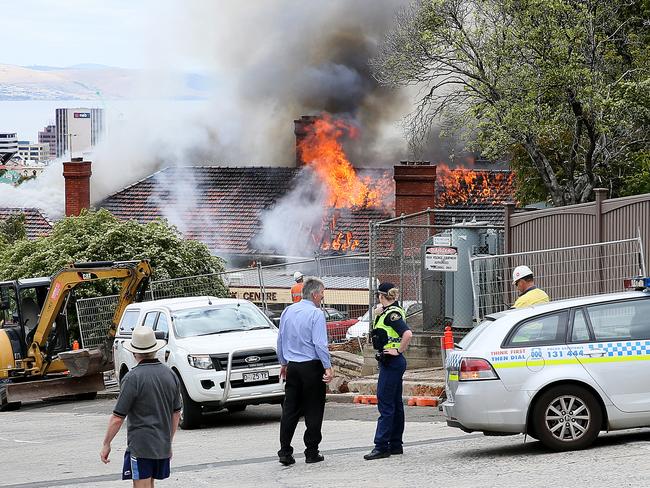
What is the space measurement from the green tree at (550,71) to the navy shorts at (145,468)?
571 inches

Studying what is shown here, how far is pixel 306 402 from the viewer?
1203cm

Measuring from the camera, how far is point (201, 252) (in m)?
30.7

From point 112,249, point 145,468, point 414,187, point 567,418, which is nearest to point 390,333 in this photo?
point 567,418

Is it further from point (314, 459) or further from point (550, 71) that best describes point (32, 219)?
point (314, 459)

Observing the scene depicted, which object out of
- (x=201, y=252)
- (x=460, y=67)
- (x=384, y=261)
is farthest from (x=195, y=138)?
(x=384, y=261)

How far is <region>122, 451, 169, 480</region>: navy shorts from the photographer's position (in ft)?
28.2

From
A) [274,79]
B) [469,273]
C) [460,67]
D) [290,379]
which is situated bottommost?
[290,379]

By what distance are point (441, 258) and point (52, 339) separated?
8.66 metres

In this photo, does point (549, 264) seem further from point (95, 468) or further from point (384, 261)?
point (95, 468)

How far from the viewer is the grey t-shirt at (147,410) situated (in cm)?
859

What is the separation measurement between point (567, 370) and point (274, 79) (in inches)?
1715

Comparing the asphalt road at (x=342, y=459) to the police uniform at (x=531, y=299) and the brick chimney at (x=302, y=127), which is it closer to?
the police uniform at (x=531, y=299)

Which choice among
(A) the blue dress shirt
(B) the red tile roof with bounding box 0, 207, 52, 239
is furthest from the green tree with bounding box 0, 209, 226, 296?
(B) the red tile roof with bounding box 0, 207, 52, 239

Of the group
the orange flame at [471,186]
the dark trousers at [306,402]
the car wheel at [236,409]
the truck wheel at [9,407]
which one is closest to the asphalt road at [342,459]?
the car wheel at [236,409]
